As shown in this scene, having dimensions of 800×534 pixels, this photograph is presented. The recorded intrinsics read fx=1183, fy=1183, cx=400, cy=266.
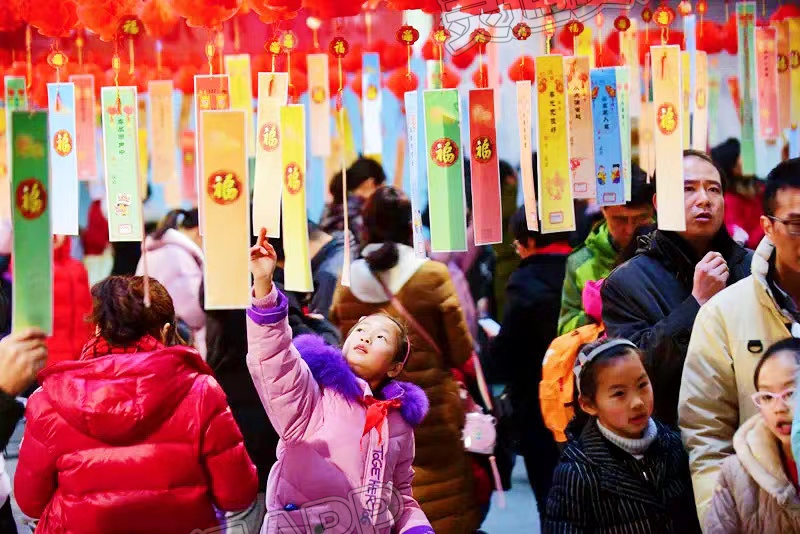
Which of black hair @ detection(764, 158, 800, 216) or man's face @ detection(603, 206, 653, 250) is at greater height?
black hair @ detection(764, 158, 800, 216)

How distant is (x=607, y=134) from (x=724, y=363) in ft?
2.20

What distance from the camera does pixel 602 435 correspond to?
3064 mm

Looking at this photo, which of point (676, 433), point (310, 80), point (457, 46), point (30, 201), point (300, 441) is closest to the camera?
point (30, 201)

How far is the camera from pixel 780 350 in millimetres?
2994

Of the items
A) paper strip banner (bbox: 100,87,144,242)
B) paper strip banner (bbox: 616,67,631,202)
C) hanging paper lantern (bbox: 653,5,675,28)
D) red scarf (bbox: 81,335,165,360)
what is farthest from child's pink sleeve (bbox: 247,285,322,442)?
hanging paper lantern (bbox: 653,5,675,28)

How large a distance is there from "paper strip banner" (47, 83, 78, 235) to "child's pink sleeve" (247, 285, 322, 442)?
20.0 inches

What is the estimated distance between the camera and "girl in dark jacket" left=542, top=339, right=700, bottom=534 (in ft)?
9.90

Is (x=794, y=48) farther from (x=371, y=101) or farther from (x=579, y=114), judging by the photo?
(x=371, y=101)

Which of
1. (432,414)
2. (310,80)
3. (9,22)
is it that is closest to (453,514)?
(432,414)

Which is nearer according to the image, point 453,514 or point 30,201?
point 30,201

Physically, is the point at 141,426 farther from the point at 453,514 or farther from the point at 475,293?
the point at 475,293

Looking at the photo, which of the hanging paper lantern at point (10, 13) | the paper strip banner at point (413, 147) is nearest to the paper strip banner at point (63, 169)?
the hanging paper lantern at point (10, 13)

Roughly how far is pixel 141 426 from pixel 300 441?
394 mm

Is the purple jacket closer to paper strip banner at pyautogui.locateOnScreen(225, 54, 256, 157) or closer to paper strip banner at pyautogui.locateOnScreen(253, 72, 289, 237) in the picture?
paper strip banner at pyautogui.locateOnScreen(253, 72, 289, 237)
